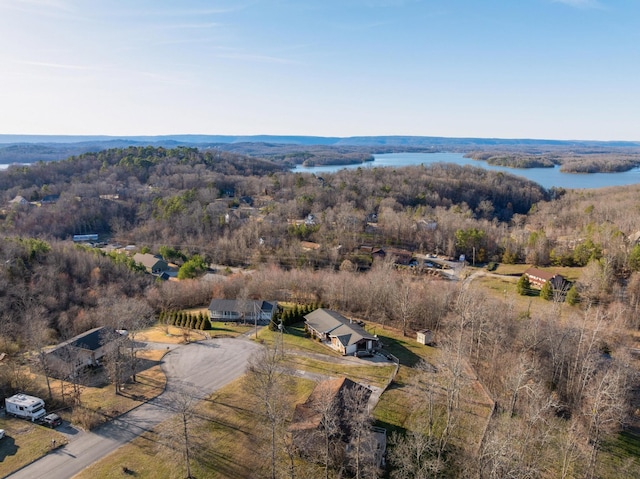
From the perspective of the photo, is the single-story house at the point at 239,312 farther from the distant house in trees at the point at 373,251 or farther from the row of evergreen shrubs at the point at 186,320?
the distant house in trees at the point at 373,251

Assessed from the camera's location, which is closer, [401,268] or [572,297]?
[572,297]

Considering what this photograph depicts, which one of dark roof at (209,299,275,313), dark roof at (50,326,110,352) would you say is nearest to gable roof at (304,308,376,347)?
dark roof at (209,299,275,313)

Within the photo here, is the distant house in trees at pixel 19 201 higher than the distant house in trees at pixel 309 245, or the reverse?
the distant house in trees at pixel 19 201

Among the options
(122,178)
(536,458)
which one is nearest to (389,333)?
(536,458)

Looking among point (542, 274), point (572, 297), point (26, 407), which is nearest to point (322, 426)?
point (26, 407)

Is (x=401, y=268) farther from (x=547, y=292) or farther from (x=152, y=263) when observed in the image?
(x=152, y=263)

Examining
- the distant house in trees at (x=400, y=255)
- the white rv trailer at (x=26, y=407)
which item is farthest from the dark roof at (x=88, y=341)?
the distant house in trees at (x=400, y=255)

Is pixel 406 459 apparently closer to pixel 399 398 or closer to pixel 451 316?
pixel 399 398
